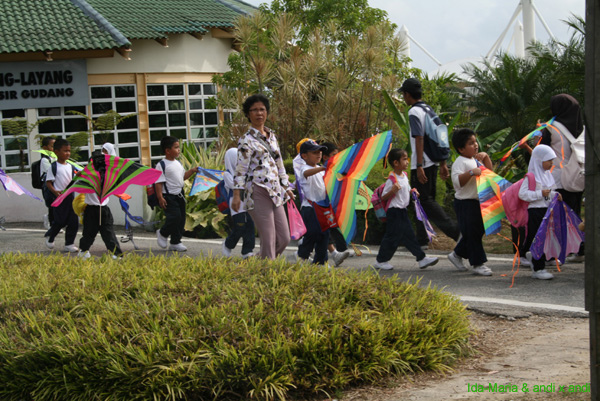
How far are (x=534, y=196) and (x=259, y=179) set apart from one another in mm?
2706

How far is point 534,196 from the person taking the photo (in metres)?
7.86

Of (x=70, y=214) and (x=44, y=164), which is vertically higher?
(x=44, y=164)

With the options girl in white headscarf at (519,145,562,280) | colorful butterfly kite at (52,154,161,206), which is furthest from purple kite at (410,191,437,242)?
colorful butterfly kite at (52,154,161,206)

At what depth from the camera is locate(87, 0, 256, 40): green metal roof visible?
2238cm

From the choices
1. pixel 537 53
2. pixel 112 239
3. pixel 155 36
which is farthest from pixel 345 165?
pixel 155 36

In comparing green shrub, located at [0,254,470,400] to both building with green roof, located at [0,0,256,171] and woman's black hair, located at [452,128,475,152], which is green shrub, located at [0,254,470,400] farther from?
building with green roof, located at [0,0,256,171]

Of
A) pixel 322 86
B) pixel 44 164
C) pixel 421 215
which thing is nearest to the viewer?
pixel 421 215

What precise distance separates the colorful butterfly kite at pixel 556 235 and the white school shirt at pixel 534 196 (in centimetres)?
14

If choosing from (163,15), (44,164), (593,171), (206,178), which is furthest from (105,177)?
(163,15)

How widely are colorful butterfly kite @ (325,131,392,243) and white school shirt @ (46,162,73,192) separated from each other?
4075 mm

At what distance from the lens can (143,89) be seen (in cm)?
2255

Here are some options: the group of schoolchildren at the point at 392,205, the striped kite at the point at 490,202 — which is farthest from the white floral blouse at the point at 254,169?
the striped kite at the point at 490,202

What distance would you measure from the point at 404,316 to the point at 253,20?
14.0 m

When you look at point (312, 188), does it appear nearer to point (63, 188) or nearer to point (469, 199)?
point (469, 199)
